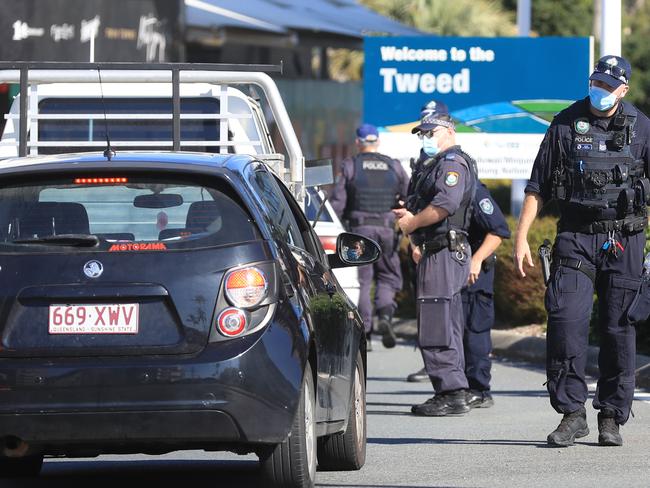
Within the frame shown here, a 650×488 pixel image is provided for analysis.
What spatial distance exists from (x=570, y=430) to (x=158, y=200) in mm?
2924

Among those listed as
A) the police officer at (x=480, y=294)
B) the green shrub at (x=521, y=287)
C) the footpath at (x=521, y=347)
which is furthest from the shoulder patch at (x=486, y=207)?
the green shrub at (x=521, y=287)

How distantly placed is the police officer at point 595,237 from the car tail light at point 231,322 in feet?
8.24

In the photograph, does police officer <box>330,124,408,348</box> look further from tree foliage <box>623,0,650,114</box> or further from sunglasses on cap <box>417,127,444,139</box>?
tree foliage <box>623,0,650,114</box>

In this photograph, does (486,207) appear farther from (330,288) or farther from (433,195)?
(330,288)

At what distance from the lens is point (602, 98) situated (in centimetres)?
821

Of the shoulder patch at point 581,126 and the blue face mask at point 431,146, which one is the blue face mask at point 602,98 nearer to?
the shoulder patch at point 581,126

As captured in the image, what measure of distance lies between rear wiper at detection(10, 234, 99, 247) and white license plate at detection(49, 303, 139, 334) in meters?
0.26

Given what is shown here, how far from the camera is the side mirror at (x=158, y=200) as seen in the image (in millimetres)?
6316

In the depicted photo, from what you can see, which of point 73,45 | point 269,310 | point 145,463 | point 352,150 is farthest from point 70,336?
point 352,150

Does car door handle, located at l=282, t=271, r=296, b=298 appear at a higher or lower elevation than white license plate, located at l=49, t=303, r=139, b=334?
higher

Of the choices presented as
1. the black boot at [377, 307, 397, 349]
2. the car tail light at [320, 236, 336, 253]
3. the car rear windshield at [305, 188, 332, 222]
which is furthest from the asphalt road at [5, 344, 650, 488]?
the black boot at [377, 307, 397, 349]

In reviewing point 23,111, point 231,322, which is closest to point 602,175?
point 231,322

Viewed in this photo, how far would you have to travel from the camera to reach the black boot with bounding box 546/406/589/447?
8266 mm

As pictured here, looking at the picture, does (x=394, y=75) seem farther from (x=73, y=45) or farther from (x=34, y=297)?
(x=34, y=297)
